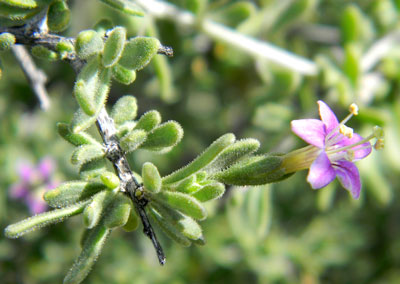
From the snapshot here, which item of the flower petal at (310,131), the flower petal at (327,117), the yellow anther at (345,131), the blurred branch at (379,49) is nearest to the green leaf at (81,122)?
the flower petal at (310,131)

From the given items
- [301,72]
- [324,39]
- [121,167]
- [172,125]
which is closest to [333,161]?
[172,125]

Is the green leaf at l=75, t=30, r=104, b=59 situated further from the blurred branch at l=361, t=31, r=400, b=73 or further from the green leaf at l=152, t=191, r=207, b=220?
the blurred branch at l=361, t=31, r=400, b=73

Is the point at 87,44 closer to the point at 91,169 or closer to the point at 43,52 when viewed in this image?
the point at 43,52

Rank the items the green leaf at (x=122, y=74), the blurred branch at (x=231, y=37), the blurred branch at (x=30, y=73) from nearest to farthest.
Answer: the green leaf at (x=122, y=74) → the blurred branch at (x=30, y=73) → the blurred branch at (x=231, y=37)

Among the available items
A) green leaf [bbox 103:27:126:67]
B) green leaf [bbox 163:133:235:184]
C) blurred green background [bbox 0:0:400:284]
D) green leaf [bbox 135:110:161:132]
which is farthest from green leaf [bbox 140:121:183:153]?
blurred green background [bbox 0:0:400:284]

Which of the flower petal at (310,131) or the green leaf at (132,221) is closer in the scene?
the flower petal at (310,131)

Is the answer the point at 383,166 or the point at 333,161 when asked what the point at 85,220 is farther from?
the point at 383,166

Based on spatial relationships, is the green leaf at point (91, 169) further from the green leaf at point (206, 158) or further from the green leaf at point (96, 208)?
the green leaf at point (206, 158)

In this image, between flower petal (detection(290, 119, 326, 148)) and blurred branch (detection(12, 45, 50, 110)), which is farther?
blurred branch (detection(12, 45, 50, 110))
